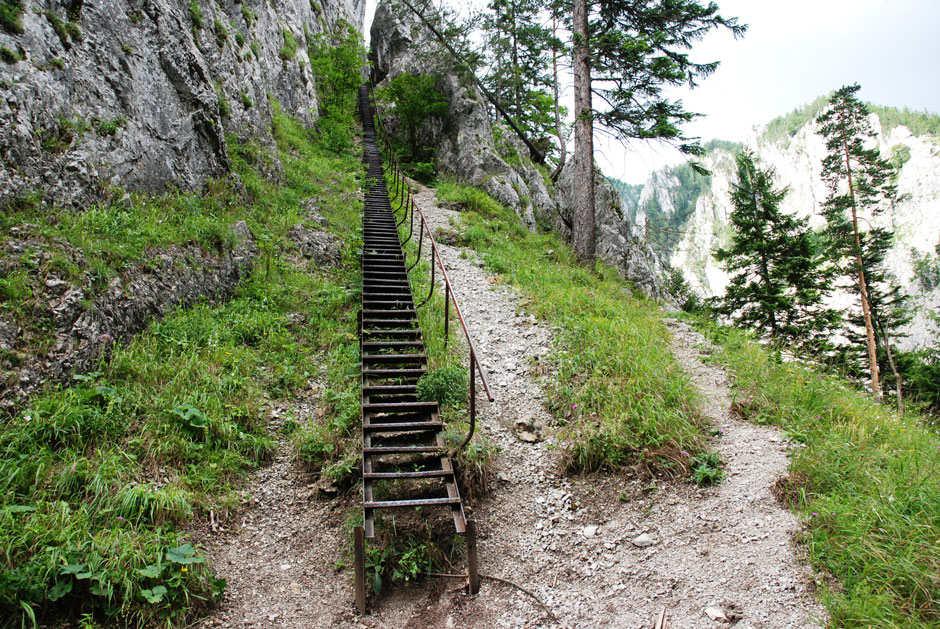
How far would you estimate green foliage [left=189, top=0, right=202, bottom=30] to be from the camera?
35.4 feet

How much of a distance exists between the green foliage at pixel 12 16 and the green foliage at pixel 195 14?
516cm

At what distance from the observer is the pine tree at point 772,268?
55.4 ft

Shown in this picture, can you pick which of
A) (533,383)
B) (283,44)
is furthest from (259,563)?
(283,44)

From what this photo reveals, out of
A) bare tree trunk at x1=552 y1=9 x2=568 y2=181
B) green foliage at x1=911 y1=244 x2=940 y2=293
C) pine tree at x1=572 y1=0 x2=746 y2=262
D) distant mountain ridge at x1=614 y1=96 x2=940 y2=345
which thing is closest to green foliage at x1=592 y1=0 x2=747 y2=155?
pine tree at x1=572 y1=0 x2=746 y2=262

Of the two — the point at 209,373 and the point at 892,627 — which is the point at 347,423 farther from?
the point at 892,627

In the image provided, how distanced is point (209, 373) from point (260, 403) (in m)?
0.77

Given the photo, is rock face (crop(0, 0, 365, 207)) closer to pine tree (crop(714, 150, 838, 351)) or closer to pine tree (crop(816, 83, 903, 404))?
pine tree (crop(714, 150, 838, 351))

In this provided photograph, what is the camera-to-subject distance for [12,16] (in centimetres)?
614

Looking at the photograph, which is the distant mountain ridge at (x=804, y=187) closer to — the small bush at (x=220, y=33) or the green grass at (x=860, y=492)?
the small bush at (x=220, y=33)

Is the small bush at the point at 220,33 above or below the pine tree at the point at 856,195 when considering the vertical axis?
above

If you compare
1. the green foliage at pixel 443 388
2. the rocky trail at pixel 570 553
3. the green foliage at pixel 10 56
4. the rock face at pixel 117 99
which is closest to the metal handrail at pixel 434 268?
the green foliage at pixel 443 388

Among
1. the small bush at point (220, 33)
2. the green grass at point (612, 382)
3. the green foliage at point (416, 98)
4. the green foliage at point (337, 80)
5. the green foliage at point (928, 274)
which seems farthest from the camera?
the green foliage at point (928, 274)

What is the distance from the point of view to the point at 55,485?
12.8 ft

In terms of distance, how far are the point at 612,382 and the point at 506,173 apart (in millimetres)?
14245
